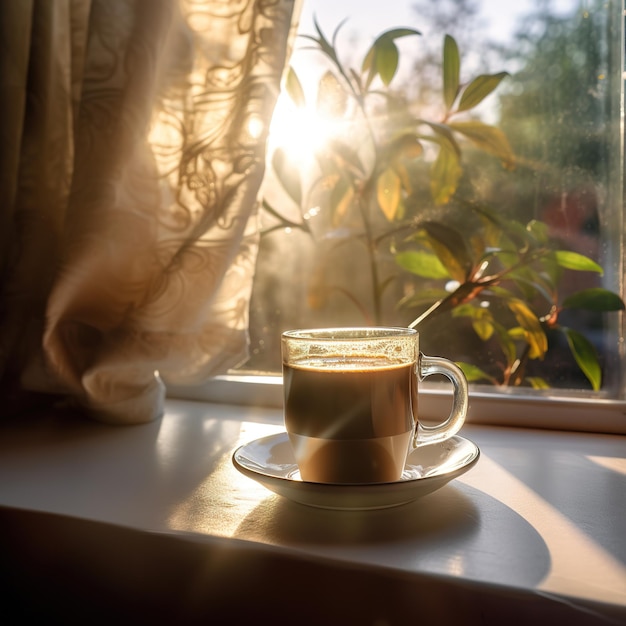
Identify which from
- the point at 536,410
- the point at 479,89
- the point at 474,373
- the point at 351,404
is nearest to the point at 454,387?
the point at 351,404

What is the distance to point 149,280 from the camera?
811 millimetres

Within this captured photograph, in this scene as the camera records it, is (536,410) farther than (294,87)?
No

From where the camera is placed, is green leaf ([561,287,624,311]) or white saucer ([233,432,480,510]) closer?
white saucer ([233,432,480,510])

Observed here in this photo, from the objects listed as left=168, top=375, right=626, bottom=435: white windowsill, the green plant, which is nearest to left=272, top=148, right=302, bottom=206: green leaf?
the green plant

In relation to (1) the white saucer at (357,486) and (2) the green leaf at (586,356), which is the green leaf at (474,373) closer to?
(2) the green leaf at (586,356)

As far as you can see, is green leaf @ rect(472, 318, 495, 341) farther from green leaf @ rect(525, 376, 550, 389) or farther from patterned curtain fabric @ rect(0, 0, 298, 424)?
patterned curtain fabric @ rect(0, 0, 298, 424)

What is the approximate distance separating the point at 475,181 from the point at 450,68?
0.61 feet

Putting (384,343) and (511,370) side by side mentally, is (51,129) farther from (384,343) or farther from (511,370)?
(511,370)

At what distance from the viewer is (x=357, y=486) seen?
46cm

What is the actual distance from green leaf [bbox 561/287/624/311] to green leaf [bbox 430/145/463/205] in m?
0.26

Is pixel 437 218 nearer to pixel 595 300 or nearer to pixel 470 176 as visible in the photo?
pixel 470 176

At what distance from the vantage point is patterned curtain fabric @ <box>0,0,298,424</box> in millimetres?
760

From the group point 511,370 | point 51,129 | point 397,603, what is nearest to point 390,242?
point 511,370

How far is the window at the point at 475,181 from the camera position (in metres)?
0.95
